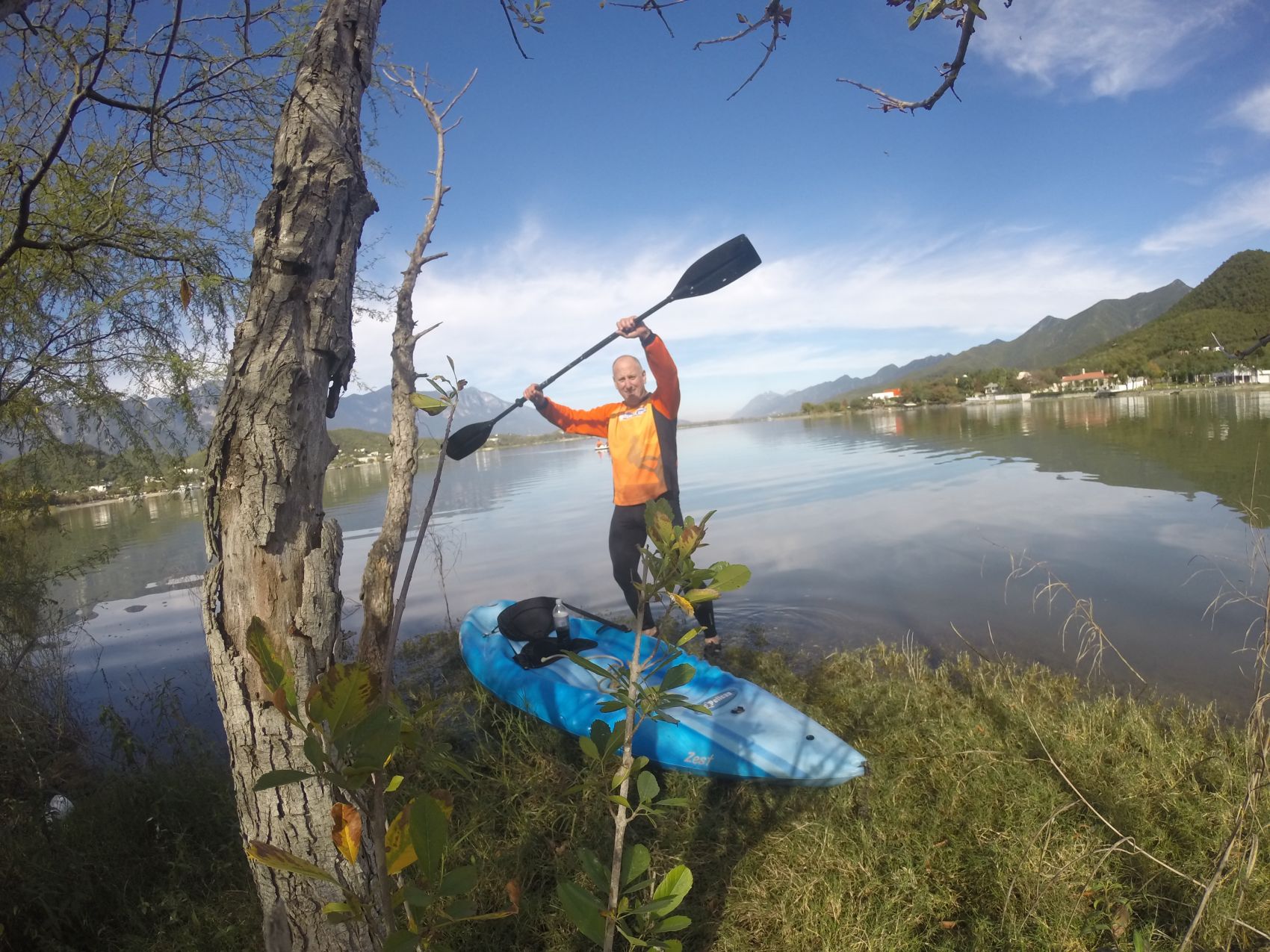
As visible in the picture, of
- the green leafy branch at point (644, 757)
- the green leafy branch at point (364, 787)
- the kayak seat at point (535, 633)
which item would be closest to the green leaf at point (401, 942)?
the green leafy branch at point (364, 787)

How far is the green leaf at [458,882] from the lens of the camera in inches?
30.0

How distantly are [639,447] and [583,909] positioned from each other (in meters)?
4.77

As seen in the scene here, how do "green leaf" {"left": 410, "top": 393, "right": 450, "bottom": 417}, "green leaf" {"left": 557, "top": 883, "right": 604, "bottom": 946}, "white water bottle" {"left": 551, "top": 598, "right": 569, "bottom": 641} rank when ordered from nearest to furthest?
"green leaf" {"left": 557, "top": 883, "right": 604, "bottom": 946}, "green leaf" {"left": 410, "top": 393, "right": 450, "bottom": 417}, "white water bottle" {"left": 551, "top": 598, "right": 569, "bottom": 641}

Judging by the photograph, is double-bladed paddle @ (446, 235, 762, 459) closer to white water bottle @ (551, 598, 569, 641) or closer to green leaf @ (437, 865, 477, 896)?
white water bottle @ (551, 598, 569, 641)

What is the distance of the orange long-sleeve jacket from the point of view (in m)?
5.55

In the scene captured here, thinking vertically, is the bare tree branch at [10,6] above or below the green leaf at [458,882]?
above

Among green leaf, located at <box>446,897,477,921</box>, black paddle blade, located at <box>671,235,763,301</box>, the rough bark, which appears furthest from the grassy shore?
black paddle blade, located at <box>671,235,763,301</box>

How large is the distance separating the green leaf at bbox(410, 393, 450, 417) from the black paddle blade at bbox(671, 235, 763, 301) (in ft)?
10.7

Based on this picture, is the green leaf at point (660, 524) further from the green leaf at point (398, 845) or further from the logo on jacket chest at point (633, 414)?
the logo on jacket chest at point (633, 414)

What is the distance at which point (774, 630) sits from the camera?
669 cm

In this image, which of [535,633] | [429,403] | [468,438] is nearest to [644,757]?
[429,403]

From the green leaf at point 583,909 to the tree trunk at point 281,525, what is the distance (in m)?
0.68

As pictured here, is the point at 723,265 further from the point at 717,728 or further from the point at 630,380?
the point at 717,728

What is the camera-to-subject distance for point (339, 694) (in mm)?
666
